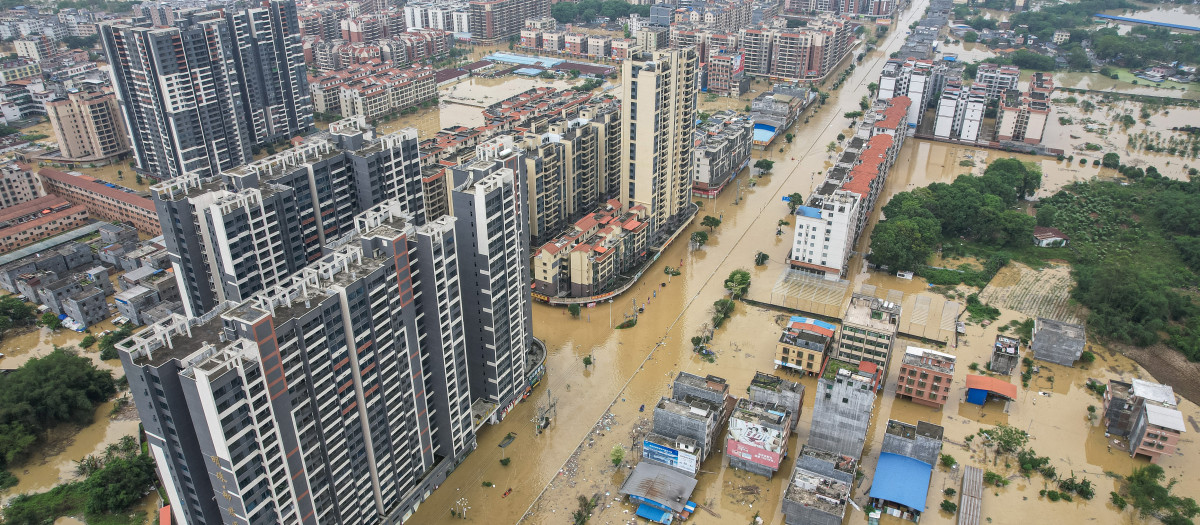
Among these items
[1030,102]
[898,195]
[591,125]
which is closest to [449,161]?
[591,125]

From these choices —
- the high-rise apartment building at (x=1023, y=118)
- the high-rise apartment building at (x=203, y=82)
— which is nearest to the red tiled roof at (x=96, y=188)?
the high-rise apartment building at (x=203, y=82)

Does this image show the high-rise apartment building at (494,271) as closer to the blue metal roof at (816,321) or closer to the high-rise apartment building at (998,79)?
the blue metal roof at (816,321)

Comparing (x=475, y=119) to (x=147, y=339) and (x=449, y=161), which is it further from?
(x=147, y=339)

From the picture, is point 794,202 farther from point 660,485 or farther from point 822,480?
point 660,485

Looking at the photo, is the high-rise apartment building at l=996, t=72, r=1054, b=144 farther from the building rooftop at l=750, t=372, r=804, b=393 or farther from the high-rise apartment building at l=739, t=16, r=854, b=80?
the building rooftop at l=750, t=372, r=804, b=393

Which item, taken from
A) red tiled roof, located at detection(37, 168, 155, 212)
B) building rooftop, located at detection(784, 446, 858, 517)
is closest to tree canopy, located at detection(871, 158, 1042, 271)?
building rooftop, located at detection(784, 446, 858, 517)

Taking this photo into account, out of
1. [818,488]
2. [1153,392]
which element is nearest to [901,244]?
[1153,392]
